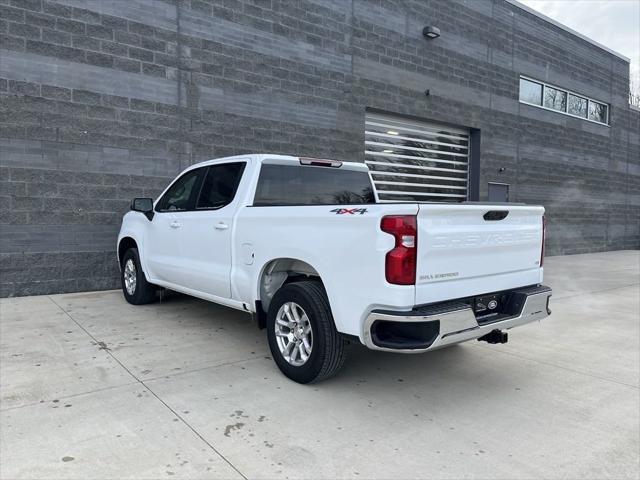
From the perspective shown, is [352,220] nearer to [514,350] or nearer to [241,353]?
[241,353]

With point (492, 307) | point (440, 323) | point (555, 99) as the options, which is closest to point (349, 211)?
point (440, 323)

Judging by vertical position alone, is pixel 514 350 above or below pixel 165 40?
below

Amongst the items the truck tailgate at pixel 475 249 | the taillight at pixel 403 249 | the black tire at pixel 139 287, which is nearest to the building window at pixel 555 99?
the truck tailgate at pixel 475 249

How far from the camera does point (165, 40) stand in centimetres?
886

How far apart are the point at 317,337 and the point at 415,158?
1059cm

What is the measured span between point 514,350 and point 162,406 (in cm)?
370

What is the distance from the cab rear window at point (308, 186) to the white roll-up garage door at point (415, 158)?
6.86 m

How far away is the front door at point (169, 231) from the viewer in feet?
19.3

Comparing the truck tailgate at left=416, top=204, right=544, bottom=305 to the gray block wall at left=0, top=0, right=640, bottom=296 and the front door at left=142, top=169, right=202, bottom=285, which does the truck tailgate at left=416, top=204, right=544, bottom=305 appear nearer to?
the front door at left=142, top=169, right=202, bottom=285

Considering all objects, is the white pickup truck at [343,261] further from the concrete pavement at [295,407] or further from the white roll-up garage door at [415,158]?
the white roll-up garage door at [415,158]

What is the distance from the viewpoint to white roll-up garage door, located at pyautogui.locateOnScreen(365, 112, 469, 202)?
12.7 m

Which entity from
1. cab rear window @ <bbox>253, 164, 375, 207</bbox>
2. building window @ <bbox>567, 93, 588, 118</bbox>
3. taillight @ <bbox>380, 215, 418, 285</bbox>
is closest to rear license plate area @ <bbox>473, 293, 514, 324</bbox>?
taillight @ <bbox>380, 215, 418, 285</bbox>

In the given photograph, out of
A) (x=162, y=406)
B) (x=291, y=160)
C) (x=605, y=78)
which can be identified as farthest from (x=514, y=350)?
(x=605, y=78)

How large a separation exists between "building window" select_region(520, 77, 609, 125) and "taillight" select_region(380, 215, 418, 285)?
15.2 meters
